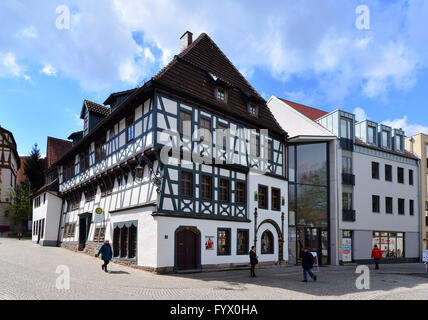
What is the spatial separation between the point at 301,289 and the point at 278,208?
1102cm

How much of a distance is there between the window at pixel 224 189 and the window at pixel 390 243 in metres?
15.4

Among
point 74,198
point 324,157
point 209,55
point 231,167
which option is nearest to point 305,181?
point 324,157

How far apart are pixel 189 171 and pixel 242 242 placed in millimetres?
5797

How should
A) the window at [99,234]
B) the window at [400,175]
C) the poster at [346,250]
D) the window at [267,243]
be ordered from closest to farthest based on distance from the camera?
the window at [99,234] < the window at [267,243] < the poster at [346,250] < the window at [400,175]

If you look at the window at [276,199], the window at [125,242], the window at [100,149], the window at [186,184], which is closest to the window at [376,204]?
the window at [276,199]

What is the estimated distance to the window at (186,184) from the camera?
19.0 metres

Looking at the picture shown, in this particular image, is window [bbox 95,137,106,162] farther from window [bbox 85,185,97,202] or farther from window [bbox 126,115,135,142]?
window [bbox 126,115,135,142]

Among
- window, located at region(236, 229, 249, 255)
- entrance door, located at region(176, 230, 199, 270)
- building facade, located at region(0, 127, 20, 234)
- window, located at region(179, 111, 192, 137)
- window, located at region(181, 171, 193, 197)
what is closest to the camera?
entrance door, located at region(176, 230, 199, 270)

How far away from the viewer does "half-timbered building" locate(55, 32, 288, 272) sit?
1827 cm

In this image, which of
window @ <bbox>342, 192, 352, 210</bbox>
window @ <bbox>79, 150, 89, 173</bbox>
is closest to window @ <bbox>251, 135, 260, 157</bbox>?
window @ <bbox>342, 192, 352, 210</bbox>

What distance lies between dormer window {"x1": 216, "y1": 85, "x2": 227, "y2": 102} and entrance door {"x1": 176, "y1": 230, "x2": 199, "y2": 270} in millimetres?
8138

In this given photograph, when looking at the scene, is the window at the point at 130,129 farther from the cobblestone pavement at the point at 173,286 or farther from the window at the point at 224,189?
the cobblestone pavement at the point at 173,286

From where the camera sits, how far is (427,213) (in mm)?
35281
